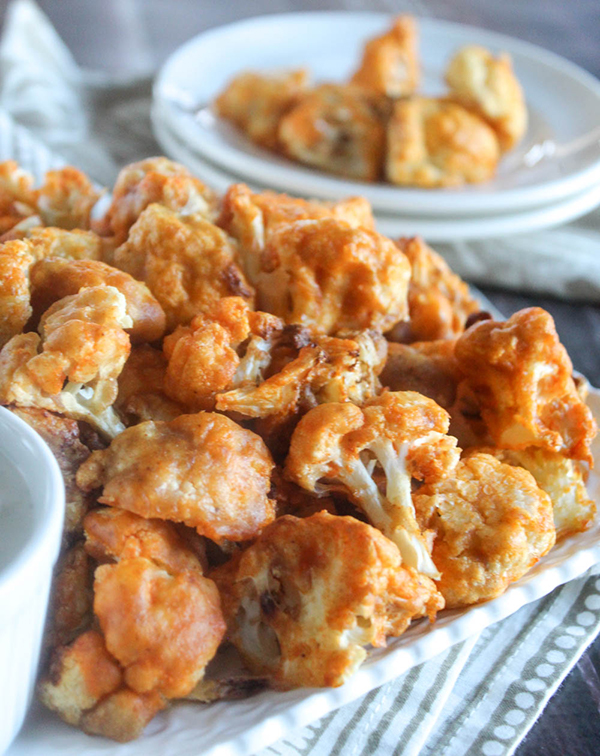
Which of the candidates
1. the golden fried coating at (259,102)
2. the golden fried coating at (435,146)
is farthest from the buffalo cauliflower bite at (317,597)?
the golden fried coating at (259,102)

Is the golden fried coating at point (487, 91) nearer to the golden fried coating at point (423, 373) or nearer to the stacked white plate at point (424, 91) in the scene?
the stacked white plate at point (424, 91)

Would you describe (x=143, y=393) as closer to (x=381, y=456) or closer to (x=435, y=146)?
(x=381, y=456)

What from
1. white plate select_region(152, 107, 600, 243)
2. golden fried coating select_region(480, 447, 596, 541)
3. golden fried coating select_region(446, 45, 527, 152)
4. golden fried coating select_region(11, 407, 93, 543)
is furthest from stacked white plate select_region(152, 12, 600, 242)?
golden fried coating select_region(11, 407, 93, 543)

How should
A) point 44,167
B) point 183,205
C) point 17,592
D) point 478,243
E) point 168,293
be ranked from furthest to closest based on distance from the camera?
point 478,243 < point 44,167 < point 183,205 < point 168,293 < point 17,592

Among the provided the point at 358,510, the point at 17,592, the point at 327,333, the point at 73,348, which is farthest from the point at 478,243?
the point at 17,592

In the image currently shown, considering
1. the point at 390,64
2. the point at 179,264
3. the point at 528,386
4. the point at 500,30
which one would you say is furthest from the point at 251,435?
the point at 500,30

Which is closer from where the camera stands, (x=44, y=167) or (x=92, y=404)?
(x=92, y=404)

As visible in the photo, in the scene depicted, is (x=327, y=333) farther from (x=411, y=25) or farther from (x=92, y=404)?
(x=411, y=25)
